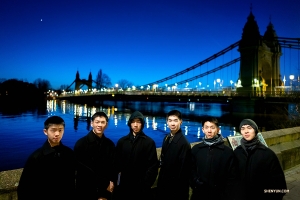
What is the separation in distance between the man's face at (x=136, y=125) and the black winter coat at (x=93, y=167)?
0.45 m

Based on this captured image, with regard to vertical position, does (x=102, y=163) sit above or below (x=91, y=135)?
below

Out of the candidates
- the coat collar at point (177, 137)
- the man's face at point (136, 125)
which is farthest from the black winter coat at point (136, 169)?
the coat collar at point (177, 137)

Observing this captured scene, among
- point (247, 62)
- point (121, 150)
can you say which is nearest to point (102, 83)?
point (247, 62)

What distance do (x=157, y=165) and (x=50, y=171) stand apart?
1.52 meters

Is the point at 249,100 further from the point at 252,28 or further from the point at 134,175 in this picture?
the point at 134,175

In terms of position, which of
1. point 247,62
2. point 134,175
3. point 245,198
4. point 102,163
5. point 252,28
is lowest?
point 245,198

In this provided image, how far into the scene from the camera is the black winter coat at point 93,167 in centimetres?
325

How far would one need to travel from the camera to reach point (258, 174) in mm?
3221

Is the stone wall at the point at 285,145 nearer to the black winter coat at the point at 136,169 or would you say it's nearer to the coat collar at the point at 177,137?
the coat collar at the point at 177,137

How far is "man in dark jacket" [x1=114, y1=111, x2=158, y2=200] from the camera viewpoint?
3561 mm

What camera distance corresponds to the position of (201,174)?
10.9ft

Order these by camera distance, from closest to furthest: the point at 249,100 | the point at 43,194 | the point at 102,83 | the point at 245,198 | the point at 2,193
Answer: the point at 43,194
the point at 2,193
the point at 245,198
the point at 249,100
the point at 102,83

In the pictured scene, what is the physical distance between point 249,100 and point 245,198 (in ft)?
154

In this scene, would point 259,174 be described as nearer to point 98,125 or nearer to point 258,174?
point 258,174
